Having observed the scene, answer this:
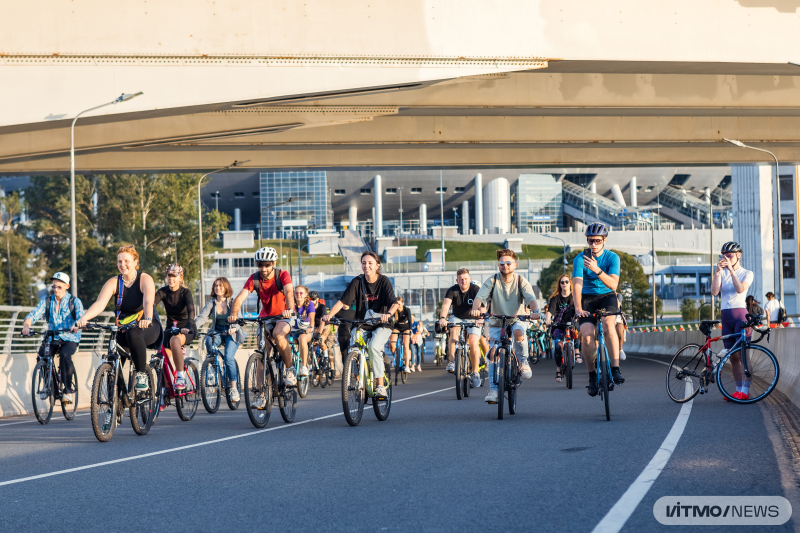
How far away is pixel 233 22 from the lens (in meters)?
16.5

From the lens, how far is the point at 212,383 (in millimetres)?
13680

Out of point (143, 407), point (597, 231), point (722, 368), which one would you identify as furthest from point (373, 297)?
point (722, 368)

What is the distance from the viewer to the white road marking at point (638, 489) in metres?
5.37

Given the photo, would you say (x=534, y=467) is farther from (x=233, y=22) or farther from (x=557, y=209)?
(x=557, y=209)

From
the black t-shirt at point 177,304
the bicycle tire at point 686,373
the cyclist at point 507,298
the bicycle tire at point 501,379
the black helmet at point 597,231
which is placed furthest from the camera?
the black t-shirt at point 177,304

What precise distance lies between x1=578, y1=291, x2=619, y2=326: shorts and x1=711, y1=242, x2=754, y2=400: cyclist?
1.75m

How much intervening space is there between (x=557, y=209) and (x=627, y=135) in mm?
132492

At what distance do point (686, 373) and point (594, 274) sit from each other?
236 centimetres

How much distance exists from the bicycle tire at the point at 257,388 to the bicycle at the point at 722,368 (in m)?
5.01

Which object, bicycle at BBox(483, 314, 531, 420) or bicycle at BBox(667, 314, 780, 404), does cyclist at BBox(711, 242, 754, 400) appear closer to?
bicycle at BBox(667, 314, 780, 404)

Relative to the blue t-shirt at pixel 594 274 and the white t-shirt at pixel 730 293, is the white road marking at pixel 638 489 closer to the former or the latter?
the blue t-shirt at pixel 594 274

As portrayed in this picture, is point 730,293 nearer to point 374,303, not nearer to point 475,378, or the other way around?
point 475,378

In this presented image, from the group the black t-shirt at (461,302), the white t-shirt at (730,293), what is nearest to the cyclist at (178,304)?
the black t-shirt at (461,302)

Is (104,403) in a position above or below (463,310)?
below
